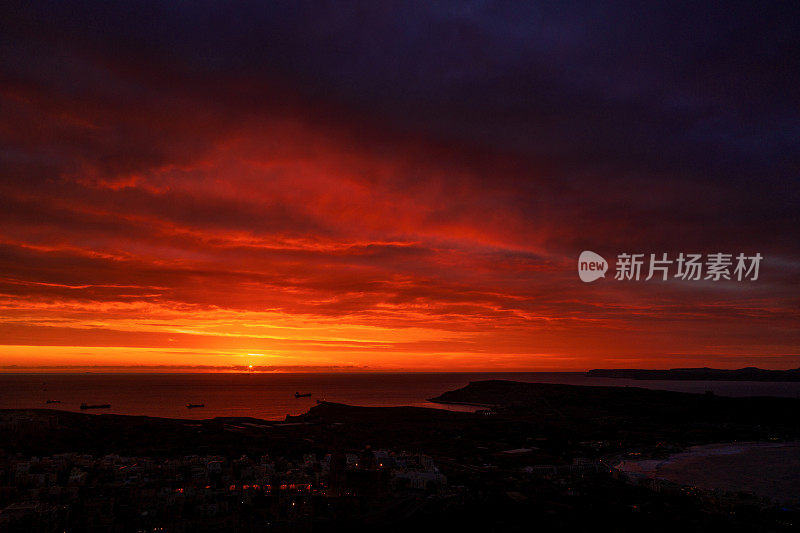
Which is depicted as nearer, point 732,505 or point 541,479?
point 732,505

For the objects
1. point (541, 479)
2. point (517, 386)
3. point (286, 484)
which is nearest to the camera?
point (286, 484)

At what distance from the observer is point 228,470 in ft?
78.3

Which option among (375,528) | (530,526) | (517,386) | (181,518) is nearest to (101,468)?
(181,518)

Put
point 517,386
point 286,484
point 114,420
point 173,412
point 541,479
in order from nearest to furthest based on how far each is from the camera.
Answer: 1. point 286,484
2. point 541,479
3. point 114,420
4. point 173,412
5. point 517,386

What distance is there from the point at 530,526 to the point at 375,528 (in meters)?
5.69

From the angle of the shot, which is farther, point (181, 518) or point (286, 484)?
point (286, 484)

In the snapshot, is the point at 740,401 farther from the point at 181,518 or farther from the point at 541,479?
the point at 181,518

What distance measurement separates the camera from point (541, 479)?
1045 inches

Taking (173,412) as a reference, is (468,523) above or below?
above

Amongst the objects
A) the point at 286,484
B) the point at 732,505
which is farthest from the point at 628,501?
the point at 286,484

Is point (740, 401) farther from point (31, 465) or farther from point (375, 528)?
point (31, 465)

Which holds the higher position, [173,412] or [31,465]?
[31,465]

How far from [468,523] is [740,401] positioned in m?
77.6

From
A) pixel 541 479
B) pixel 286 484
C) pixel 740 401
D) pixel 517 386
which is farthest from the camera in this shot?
pixel 517 386
